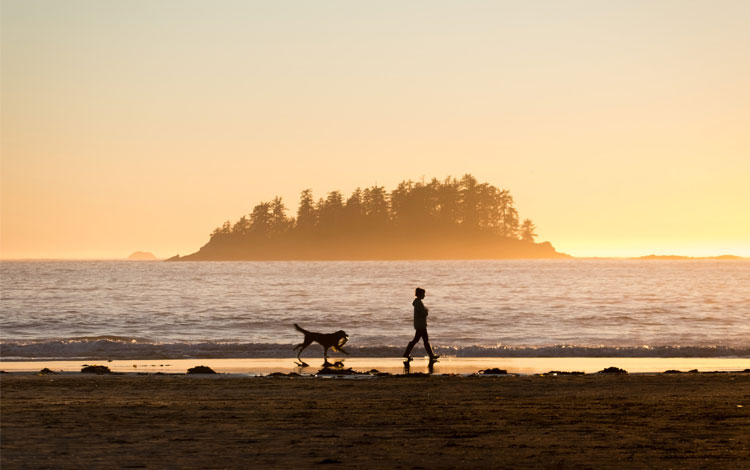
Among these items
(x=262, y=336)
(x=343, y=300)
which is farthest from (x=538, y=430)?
(x=343, y=300)

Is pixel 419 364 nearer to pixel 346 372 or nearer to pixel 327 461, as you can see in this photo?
pixel 346 372

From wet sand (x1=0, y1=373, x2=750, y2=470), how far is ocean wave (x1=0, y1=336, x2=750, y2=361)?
9.69 metres

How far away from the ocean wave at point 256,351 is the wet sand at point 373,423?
31.8 ft

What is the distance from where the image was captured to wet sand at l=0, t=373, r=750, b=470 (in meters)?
9.74

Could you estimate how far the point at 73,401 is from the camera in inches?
563

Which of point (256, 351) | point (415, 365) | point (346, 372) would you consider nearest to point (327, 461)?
point (346, 372)

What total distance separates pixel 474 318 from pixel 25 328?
22254mm

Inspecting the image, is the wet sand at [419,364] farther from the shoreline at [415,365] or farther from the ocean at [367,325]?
the ocean at [367,325]

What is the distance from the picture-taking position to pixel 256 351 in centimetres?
2895

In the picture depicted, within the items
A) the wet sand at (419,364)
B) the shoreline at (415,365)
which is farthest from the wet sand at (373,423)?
the wet sand at (419,364)

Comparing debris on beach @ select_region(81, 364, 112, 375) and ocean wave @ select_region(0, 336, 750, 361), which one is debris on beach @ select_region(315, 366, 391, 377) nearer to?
debris on beach @ select_region(81, 364, 112, 375)

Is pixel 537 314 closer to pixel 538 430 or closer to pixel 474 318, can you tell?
pixel 474 318

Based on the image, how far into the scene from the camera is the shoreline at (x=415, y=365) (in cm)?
2191

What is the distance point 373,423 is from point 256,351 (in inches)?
676
